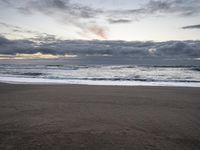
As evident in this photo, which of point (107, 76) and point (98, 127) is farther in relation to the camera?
point (107, 76)

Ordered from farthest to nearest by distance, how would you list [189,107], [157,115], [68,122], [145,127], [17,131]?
[189,107], [157,115], [68,122], [145,127], [17,131]

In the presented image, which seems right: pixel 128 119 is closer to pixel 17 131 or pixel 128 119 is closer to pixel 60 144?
pixel 60 144

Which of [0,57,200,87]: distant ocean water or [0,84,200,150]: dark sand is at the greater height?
[0,57,200,87]: distant ocean water

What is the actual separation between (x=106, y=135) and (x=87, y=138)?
0.48 m

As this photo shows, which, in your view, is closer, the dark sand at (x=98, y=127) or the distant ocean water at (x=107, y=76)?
the dark sand at (x=98, y=127)

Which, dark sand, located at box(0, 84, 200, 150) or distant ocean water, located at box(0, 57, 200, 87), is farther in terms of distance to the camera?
distant ocean water, located at box(0, 57, 200, 87)

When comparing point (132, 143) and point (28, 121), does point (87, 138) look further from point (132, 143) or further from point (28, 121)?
point (28, 121)

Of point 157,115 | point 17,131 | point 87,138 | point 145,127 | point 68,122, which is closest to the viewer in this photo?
point 87,138

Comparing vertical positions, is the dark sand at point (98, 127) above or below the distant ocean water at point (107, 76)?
below

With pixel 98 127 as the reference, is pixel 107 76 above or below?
above

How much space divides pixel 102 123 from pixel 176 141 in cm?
198

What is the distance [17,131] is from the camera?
4.16 m

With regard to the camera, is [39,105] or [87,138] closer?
[87,138]

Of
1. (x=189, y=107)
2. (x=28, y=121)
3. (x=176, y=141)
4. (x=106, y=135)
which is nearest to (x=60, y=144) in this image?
(x=106, y=135)
